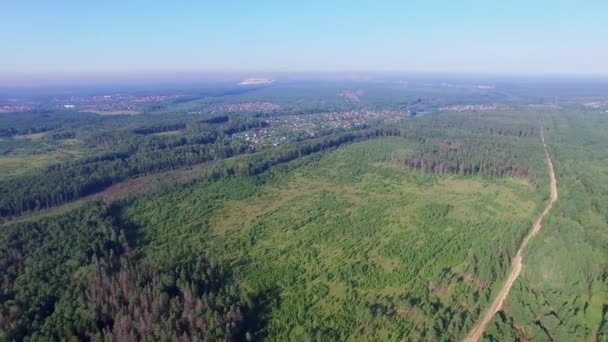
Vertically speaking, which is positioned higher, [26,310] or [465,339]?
[26,310]

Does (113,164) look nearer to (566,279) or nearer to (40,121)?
(566,279)

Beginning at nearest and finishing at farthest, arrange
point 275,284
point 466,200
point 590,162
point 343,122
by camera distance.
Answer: point 275,284
point 466,200
point 590,162
point 343,122

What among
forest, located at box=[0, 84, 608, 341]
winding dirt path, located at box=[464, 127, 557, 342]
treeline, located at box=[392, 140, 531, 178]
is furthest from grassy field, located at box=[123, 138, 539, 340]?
treeline, located at box=[392, 140, 531, 178]

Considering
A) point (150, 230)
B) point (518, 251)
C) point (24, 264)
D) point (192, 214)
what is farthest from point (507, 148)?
point (24, 264)

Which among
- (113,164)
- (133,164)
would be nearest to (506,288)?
(133,164)

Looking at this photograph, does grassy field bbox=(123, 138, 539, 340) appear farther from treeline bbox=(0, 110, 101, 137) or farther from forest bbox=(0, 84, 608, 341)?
treeline bbox=(0, 110, 101, 137)

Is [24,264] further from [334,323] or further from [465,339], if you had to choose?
[465,339]

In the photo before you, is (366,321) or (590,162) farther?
(590,162)

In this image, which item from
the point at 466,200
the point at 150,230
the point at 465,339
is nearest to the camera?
the point at 465,339
